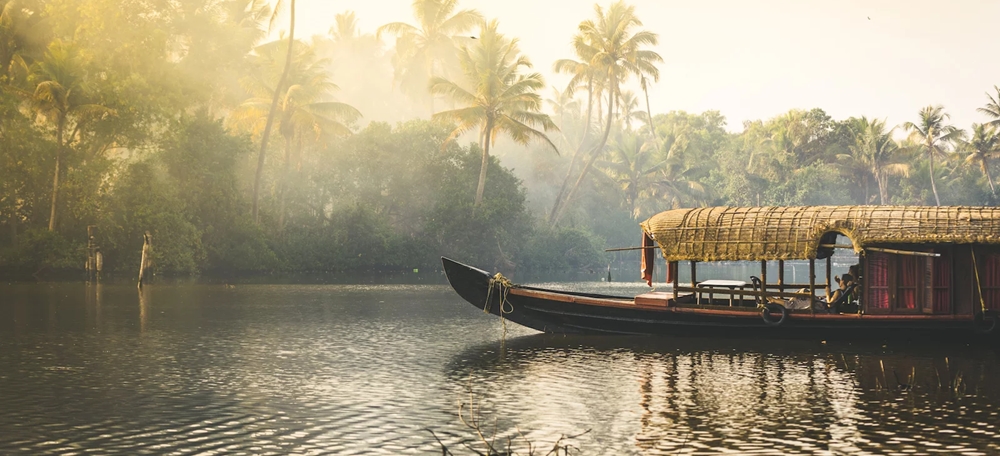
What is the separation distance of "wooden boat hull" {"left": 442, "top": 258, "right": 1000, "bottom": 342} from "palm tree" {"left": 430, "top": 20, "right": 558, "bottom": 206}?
33.7 metres

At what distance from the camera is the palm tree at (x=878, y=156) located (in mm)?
77875

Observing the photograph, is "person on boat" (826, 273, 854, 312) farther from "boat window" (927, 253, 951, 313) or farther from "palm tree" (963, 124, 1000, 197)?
"palm tree" (963, 124, 1000, 197)

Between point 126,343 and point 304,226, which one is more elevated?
point 304,226

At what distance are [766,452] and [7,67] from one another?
4764cm

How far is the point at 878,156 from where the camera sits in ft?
256

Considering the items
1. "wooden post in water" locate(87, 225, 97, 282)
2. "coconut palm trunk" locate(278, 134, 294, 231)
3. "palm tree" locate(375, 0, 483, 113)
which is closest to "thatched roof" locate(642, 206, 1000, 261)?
"wooden post in water" locate(87, 225, 97, 282)

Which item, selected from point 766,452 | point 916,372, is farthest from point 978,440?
point 916,372

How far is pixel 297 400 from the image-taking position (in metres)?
15.8

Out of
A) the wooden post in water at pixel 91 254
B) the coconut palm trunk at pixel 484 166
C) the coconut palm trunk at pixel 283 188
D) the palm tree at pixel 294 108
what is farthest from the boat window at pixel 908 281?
the coconut palm trunk at pixel 283 188

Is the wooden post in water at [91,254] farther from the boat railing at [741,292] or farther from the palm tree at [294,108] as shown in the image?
the boat railing at [741,292]

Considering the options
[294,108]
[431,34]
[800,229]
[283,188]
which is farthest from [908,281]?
[431,34]

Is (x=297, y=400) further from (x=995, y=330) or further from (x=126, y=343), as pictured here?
(x=995, y=330)

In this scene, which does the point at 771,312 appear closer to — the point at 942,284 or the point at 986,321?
the point at 942,284

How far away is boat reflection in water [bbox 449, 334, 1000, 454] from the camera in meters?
13.0
